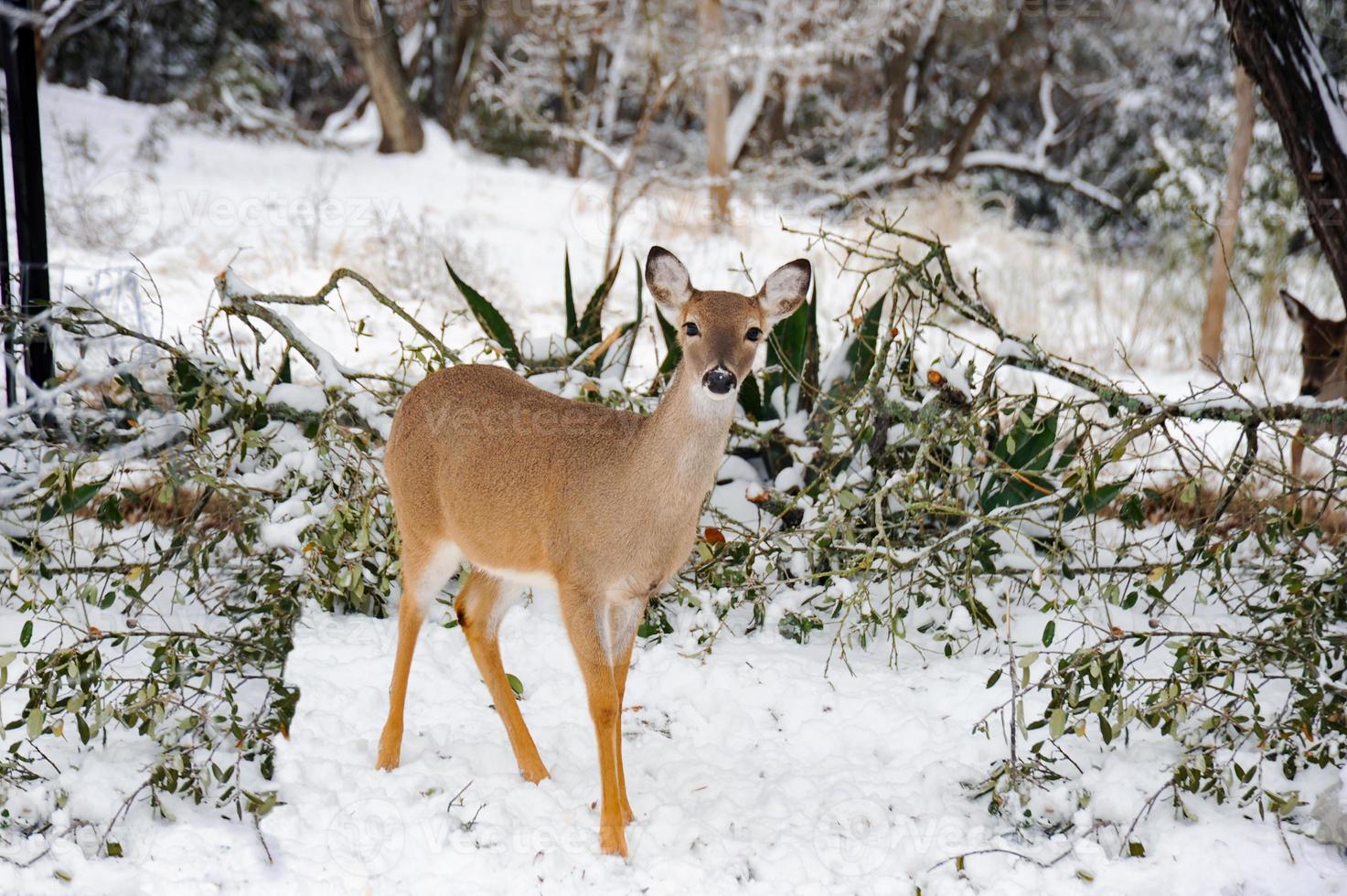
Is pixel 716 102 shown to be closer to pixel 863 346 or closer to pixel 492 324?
pixel 492 324

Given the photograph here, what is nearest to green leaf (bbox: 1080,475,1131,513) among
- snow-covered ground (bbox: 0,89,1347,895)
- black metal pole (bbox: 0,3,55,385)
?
snow-covered ground (bbox: 0,89,1347,895)

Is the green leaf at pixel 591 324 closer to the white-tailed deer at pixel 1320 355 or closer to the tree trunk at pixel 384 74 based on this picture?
the white-tailed deer at pixel 1320 355

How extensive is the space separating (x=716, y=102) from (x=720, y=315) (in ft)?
39.7

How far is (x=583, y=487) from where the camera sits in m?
2.80

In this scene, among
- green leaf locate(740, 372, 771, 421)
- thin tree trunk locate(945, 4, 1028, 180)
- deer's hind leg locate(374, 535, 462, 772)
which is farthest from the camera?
thin tree trunk locate(945, 4, 1028, 180)

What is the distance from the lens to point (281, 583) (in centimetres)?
383

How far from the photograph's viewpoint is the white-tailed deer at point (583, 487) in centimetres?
270

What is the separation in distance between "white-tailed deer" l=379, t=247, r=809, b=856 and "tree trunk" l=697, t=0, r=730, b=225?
883 centimetres

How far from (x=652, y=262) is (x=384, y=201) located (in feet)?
33.6

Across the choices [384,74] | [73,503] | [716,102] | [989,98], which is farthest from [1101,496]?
[989,98]

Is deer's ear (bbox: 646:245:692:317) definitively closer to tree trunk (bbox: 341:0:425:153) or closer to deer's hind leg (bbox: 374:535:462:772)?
deer's hind leg (bbox: 374:535:462:772)

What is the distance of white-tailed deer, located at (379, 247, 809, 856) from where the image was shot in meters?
2.70

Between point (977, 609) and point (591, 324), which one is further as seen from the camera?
point (591, 324)

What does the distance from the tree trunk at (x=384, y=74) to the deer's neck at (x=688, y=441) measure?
1233 cm
